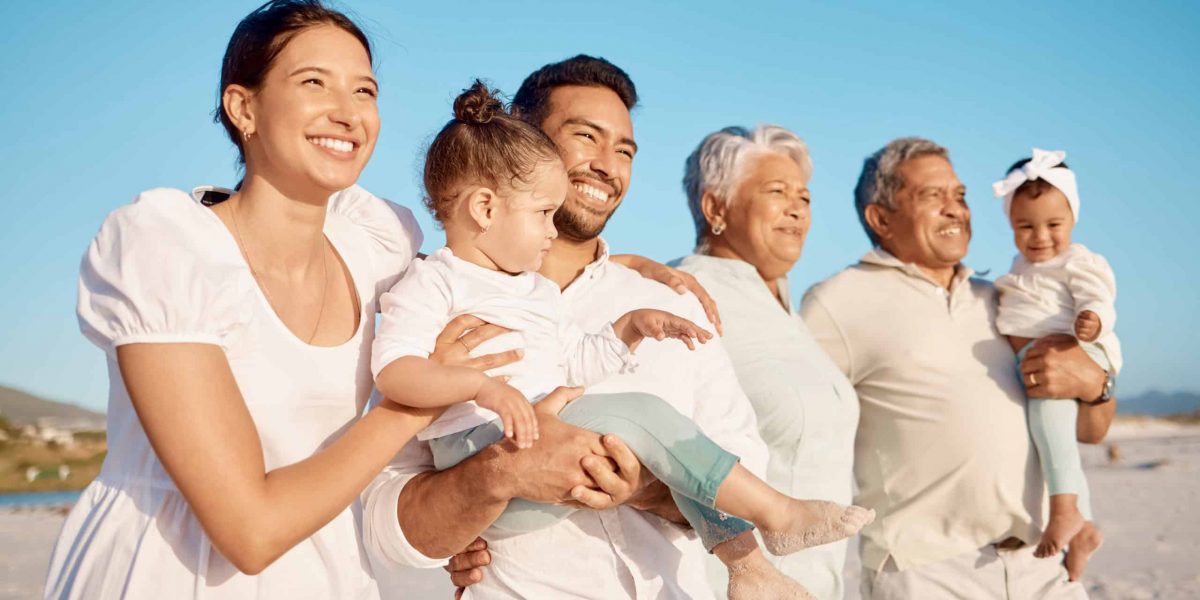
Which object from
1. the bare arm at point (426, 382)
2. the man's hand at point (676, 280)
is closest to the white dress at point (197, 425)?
the bare arm at point (426, 382)

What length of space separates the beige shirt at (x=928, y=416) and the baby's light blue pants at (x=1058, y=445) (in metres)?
0.09

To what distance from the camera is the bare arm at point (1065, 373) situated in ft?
14.5

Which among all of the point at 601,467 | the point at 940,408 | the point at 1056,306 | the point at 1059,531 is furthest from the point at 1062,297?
the point at 601,467

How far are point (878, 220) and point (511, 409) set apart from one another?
11.0 feet

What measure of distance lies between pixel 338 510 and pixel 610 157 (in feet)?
5.82

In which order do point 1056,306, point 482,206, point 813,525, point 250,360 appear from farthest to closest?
point 1056,306 → point 482,206 → point 813,525 → point 250,360

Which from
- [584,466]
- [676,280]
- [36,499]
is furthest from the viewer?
[36,499]

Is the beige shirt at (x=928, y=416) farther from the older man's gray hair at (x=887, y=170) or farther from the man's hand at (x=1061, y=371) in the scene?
the older man's gray hair at (x=887, y=170)

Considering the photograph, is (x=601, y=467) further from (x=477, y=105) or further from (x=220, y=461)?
(x=477, y=105)

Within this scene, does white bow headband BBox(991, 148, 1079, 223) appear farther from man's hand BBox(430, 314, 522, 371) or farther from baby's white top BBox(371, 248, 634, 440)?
man's hand BBox(430, 314, 522, 371)

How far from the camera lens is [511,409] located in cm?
230

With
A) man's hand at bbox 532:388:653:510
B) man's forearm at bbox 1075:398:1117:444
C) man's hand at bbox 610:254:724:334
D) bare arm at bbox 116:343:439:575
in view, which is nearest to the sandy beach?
man's forearm at bbox 1075:398:1117:444

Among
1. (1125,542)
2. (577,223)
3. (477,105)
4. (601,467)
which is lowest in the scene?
(1125,542)

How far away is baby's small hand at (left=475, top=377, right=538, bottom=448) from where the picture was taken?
2299mm
